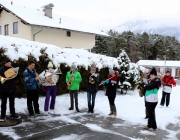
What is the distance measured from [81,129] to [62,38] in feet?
61.4

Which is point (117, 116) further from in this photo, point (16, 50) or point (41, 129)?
point (16, 50)

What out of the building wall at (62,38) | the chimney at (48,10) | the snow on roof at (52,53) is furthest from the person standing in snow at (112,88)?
the chimney at (48,10)

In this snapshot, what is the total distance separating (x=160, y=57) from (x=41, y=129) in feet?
216

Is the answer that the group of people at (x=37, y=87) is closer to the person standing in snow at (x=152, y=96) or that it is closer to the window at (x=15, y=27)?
the person standing in snow at (x=152, y=96)

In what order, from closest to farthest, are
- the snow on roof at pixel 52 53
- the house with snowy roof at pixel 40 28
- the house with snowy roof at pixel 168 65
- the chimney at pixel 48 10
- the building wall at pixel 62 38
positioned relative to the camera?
1. the snow on roof at pixel 52 53
2. the house with snowy roof at pixel 40 28
3. the building wall at pixel 62 38
4. the chimney at pixel 48 10
5. the house with snowy roof at pixel 168 65

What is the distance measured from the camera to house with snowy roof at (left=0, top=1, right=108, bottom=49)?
20.2 m

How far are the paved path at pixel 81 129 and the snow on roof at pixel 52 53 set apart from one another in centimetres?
252

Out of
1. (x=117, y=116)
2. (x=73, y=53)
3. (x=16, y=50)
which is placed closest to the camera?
(x=117, y=116)

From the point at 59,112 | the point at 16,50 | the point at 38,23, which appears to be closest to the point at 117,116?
the point at 59,112

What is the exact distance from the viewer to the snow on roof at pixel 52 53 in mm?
7523

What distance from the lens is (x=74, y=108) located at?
7.90 meters

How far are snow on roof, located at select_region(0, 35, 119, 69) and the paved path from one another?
8.28 ft

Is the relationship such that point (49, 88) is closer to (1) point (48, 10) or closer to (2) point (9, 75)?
(2) point (9, 75)

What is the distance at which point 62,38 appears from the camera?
23.4 metres
